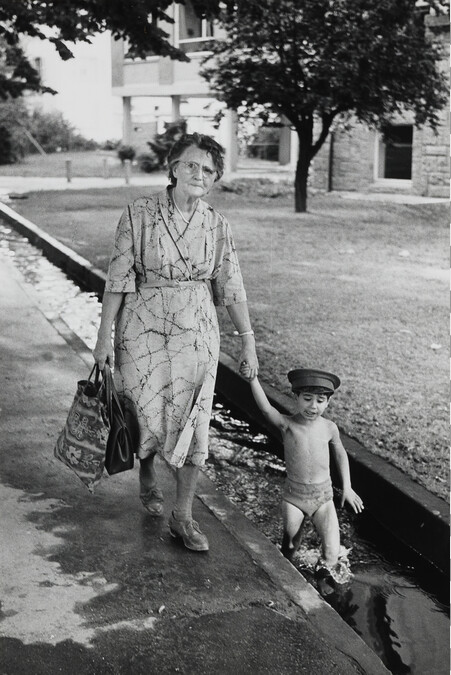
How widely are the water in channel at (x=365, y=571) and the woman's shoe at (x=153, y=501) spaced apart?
27.5 inches

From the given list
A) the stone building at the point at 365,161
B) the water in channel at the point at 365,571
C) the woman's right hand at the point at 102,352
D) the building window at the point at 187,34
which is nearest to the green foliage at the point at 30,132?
the building window at the point at 187,34

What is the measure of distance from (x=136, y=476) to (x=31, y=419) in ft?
4.07

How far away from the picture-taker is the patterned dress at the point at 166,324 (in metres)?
4.45

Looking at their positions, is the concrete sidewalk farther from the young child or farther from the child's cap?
the child's cap

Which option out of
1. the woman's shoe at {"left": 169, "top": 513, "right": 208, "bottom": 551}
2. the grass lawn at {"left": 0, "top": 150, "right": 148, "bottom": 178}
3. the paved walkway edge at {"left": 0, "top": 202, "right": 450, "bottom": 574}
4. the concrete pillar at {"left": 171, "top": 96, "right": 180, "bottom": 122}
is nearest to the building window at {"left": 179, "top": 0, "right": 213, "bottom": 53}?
the concrete pillar at {"left": 171, "top": 96, "right": 180, "bottom": 122}

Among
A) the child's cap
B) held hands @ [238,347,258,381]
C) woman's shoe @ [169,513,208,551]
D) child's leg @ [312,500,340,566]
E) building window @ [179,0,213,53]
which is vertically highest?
building window @ [179,0,213,53]

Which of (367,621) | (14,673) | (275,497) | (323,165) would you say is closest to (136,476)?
(275,497)

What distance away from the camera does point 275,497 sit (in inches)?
230

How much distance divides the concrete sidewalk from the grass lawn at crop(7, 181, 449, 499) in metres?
1.36

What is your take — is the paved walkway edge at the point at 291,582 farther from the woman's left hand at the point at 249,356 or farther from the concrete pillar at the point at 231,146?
the concrete pillar at the point at 231,146

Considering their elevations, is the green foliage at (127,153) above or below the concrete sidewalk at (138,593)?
above

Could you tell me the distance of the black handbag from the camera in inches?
177

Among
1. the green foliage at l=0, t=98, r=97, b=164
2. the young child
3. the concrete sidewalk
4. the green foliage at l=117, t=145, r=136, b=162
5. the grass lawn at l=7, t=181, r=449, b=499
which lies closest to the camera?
the concrete sidewalk

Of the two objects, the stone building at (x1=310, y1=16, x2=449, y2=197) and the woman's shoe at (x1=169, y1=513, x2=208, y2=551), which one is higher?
the stone building at (x1=310, y1=16, x2=449, y2=197)
